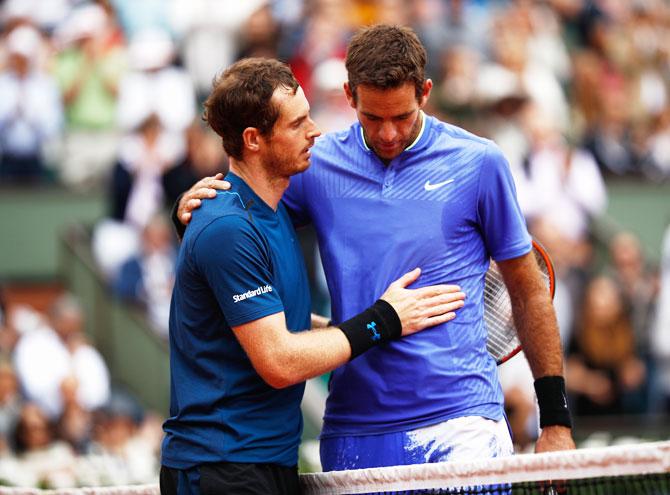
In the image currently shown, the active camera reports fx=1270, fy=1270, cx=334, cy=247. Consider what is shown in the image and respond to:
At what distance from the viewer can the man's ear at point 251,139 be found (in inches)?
182

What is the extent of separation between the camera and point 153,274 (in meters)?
11.2

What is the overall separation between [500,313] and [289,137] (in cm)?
121

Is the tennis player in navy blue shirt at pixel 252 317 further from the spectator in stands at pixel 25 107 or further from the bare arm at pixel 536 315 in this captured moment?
the spectator in stands at pixel 25 107

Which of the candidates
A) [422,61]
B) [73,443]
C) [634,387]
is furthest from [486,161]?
[634,387]

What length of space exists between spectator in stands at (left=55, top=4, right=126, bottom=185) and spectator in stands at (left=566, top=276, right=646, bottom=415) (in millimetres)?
4969

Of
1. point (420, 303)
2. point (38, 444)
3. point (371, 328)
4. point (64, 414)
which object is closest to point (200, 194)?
point (371, 328)

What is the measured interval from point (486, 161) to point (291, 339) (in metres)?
1.03

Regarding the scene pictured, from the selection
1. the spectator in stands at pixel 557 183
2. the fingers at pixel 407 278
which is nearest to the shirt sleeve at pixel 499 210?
the fingers at pixel 407 278

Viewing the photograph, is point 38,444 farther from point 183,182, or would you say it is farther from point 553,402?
point 553,402

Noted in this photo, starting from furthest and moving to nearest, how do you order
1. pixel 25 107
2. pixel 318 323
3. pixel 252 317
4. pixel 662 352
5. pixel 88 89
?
pixel 88 89 < pixel 25 107 < pixel 662 352 < pixel 318 323 < pixel 252 317

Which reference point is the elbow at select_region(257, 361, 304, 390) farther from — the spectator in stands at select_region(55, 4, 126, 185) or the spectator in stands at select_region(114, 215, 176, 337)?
the spectator in stands at select_region(55, 4, 126, 185)

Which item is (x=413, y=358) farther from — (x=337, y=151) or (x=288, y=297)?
(x=337, y=151)

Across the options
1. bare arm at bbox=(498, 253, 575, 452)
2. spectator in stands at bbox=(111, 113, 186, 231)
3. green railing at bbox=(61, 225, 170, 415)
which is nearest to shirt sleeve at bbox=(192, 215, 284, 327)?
bare arm at bbox=(498, 253, 575, 452)

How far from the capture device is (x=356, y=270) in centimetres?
486
